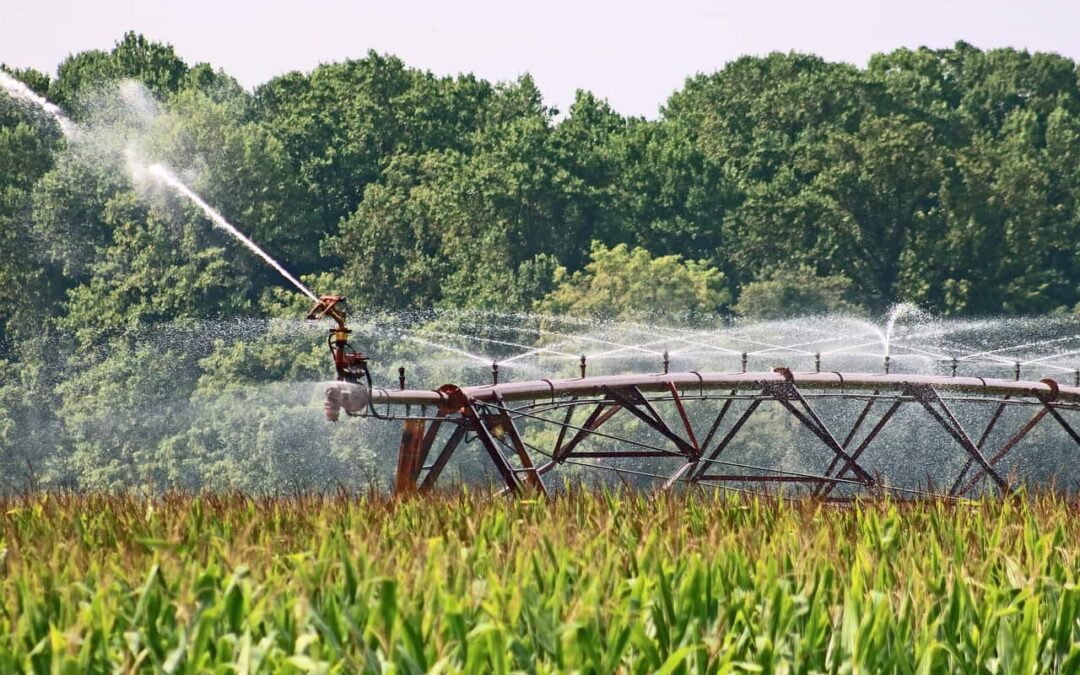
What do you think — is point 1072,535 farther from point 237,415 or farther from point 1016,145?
point 1016,145

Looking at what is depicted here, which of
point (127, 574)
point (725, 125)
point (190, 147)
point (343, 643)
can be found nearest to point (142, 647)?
point (343, 643)

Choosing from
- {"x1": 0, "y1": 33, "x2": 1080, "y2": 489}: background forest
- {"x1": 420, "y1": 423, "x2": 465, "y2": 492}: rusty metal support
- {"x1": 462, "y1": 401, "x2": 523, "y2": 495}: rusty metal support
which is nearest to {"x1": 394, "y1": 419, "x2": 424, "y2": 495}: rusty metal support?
{"x1": 420, "y1": 423, "x2": 465, "y2": 492}: rusty metal support

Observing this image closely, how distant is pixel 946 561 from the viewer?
12.9 m

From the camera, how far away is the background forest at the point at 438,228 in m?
70.1

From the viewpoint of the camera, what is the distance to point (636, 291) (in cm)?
6800

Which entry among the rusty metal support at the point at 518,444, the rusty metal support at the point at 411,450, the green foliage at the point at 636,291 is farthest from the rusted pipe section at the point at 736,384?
the green foliage at the point at 636,291

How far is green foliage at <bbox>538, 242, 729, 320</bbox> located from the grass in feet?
175

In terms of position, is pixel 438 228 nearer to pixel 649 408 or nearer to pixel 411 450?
pixel 649 408

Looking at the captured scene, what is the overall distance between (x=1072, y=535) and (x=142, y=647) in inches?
277

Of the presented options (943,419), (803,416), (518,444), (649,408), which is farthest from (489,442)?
(943,419)

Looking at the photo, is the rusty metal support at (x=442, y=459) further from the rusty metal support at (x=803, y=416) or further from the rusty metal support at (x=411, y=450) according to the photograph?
the rusty metal support at (x=803, y=416)

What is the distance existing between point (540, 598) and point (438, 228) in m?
70.2

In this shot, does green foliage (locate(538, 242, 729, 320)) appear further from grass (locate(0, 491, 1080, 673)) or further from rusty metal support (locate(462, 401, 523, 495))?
grass (locate(0, 491, 1080, 673))

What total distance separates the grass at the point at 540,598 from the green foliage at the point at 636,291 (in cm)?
5348
